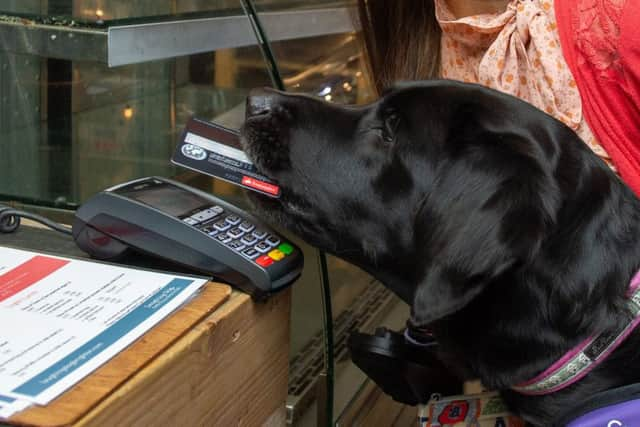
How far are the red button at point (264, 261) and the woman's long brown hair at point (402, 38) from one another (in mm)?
734

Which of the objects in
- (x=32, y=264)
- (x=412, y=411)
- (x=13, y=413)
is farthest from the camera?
(x=412, y=411)

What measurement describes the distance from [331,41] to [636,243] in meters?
0.95

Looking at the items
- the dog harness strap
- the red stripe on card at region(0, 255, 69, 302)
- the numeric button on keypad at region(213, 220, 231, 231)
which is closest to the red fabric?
the dog harness strap

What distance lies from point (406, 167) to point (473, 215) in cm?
17

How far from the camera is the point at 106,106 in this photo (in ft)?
4.62

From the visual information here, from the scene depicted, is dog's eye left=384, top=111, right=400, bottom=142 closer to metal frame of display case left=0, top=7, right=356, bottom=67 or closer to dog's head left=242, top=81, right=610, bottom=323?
dog's head left=242, top=81, right=610, bottom=323

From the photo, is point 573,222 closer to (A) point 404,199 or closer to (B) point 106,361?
(A) point 404,199

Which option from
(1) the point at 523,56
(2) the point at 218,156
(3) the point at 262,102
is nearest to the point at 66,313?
(2) the point at 218,156

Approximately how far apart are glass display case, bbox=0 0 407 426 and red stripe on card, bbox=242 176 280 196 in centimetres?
16

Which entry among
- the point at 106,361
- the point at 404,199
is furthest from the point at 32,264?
the point at 404,199

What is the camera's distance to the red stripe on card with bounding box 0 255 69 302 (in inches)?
30.6

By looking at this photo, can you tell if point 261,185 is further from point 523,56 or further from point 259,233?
point 523,56

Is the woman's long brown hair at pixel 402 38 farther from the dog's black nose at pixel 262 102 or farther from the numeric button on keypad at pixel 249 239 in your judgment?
the numeric button on keypad at pixel 249 239

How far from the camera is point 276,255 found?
3.03 ft
